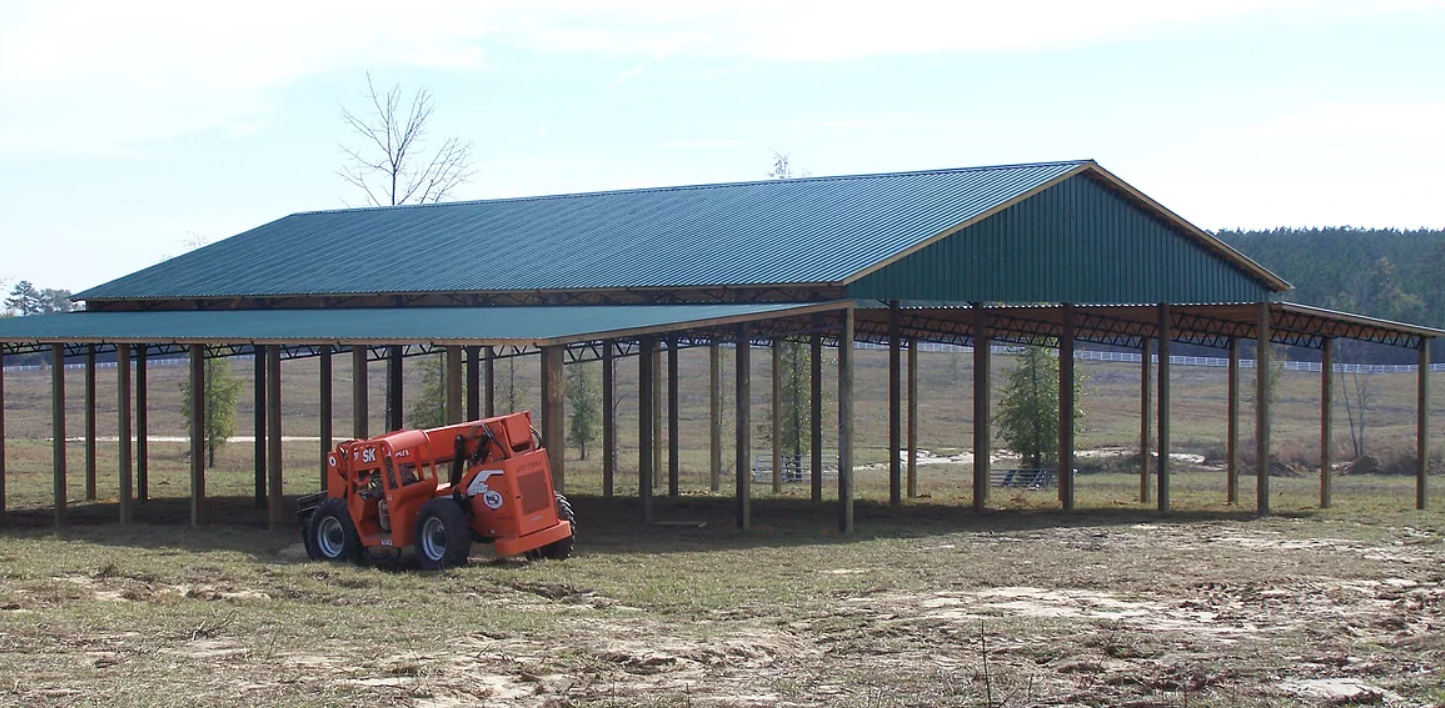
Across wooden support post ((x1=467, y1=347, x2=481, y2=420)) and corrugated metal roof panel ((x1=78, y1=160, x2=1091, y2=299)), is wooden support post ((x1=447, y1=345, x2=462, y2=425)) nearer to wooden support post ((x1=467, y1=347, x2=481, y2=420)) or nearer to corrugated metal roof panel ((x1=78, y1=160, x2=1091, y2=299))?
corrugated metal roof panel ((x1=78, y1=160, x2=1091, y2=299))

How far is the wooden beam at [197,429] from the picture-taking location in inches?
1065

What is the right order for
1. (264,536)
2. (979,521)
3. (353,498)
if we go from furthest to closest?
1. (979,521)
2. (264,536)
3. (353,498)

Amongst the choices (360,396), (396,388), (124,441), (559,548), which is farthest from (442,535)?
(124,441)

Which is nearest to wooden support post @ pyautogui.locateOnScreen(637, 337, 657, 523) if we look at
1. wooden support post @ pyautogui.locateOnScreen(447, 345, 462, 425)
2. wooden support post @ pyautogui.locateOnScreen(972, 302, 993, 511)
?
wooden support post @ pyautogui.locateOnScreen(447, 345, 462, 425)

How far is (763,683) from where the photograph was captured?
41.5 feet

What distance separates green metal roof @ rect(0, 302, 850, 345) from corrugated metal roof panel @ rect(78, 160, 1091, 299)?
104 cm

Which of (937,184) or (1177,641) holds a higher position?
(937,184)

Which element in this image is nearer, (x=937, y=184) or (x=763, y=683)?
(x=763, y=683)

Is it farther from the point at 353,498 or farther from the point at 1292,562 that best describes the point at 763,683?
the point at 1292,562

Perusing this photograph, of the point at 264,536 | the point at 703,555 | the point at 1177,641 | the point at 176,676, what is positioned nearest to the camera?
the point at 176,676

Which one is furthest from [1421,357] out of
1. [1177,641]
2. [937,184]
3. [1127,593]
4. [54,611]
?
[54,611]

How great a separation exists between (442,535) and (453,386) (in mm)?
4546

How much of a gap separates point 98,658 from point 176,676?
1324 mm

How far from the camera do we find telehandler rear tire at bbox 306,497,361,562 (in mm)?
20812
